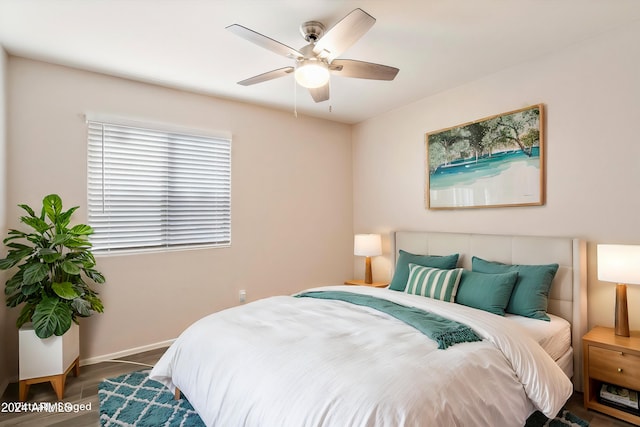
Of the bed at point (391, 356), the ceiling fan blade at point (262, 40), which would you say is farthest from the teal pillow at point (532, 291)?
the ceiling fan blade at point (262, 40)

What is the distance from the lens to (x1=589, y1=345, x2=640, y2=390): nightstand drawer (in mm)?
2055

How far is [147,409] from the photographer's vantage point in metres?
2.27

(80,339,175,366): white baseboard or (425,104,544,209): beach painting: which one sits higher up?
(425,104,544,209): beach painting

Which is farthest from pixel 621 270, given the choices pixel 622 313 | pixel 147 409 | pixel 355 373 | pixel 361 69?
pixel 147 409

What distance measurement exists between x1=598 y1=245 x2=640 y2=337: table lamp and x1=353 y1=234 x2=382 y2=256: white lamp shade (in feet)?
6.99

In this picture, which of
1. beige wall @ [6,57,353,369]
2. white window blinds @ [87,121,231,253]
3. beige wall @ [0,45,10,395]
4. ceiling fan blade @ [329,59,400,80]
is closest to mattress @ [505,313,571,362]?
ceiling fan blade @ [329,59,400,80]

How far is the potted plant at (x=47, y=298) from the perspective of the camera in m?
2.34

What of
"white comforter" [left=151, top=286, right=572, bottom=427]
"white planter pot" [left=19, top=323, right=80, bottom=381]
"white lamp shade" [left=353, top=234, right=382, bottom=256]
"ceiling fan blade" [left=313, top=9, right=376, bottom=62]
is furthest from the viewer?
"white lamp shade" [left=353, top=234, right=382, bottom=256]

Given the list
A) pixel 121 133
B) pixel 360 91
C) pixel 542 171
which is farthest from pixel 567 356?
pixel 121 133

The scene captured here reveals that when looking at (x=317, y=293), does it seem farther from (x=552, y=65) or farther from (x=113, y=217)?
(x=552, y=65)

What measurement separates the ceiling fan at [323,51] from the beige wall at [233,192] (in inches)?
61.4

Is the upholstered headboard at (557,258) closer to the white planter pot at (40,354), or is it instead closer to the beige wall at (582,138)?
the beige wall at (582,138)

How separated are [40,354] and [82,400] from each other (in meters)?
0.44

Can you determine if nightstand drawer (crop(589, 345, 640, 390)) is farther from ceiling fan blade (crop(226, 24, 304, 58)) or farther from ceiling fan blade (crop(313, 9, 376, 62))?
ceiling fan blade (crop(226, 24, 304, 58))
